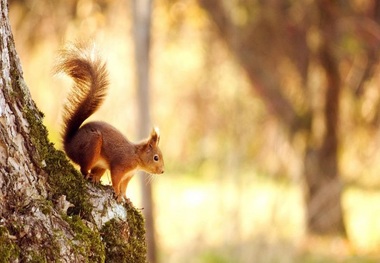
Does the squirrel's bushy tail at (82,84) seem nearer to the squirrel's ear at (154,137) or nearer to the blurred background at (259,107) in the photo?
the squirrel's ear at (154,137)

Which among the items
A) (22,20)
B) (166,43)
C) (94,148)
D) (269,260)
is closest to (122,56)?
(166,43)

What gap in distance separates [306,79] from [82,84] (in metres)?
6.45

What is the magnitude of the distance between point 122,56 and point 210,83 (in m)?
0.95

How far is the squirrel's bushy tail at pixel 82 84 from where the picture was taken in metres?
2.40

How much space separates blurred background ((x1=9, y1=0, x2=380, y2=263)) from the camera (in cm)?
763

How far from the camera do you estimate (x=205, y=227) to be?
318 inches

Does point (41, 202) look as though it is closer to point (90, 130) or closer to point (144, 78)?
point (90, 130)

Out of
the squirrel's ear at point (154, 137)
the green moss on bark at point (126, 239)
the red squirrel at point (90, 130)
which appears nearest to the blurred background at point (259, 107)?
the squirrel's ear at point (154, 137)

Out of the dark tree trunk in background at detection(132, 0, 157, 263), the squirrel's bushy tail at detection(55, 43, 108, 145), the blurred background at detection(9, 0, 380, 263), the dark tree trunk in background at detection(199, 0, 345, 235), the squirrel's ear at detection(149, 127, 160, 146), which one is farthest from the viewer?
the dark tree trunk in background at detection(199, 0, 345, 235)

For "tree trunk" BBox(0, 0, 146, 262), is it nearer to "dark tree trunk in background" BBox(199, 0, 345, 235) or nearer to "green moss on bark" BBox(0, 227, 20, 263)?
"green moss on bark" BBox(0, 227, 20, 263)

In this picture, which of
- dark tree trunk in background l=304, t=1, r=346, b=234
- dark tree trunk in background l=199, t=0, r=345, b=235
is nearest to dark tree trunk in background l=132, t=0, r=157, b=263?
dark tree trunk in background l=199, t=0, r=345, b=235

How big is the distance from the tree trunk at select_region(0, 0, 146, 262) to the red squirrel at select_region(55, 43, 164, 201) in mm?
85

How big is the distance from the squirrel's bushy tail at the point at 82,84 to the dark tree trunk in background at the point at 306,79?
578 centimetres

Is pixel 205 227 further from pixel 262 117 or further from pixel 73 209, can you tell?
pixel 73 209
